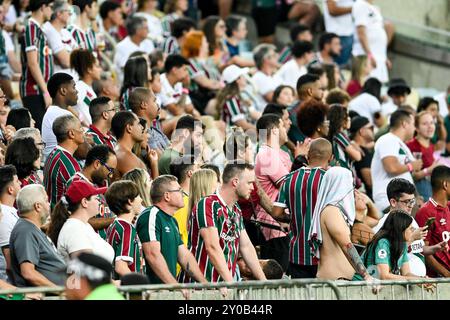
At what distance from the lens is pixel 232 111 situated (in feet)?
57.4

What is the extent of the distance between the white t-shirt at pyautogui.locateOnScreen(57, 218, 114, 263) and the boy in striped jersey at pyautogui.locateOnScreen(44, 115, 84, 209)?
1.69 metres

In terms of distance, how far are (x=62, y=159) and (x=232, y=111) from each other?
15.6ft

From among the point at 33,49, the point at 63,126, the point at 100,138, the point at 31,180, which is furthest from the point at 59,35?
the point at 31,180

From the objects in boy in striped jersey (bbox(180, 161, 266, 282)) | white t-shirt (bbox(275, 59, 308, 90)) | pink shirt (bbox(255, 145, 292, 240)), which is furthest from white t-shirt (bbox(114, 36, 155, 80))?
boy in striped jersey (bbox(180, 161, 266, 282))

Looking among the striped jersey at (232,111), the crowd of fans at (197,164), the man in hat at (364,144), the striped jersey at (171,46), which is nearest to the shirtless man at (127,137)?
the crowd of fans at (197,164)

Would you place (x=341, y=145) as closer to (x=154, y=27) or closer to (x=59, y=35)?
(x=59, y=35)

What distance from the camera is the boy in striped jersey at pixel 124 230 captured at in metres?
11.7

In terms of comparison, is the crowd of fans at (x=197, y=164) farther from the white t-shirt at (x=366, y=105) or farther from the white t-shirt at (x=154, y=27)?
the white t-shirt at (x=154, y=27)

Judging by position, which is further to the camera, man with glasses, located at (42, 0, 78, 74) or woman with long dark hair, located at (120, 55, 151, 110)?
man with glasses, located at (42, 0, 78, 74)

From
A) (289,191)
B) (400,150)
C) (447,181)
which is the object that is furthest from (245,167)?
(400,150)

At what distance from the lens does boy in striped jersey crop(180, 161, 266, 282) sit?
11961mm

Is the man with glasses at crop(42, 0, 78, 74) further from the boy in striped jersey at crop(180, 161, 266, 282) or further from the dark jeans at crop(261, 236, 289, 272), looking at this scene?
the boy in striped jersey at crop(180, 161, 266, 282)

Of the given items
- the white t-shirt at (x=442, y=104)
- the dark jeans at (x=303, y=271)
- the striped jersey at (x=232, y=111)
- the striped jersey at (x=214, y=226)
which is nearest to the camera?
the striped jersey at (x=214, y=226)

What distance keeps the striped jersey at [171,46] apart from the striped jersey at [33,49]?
158 inches
